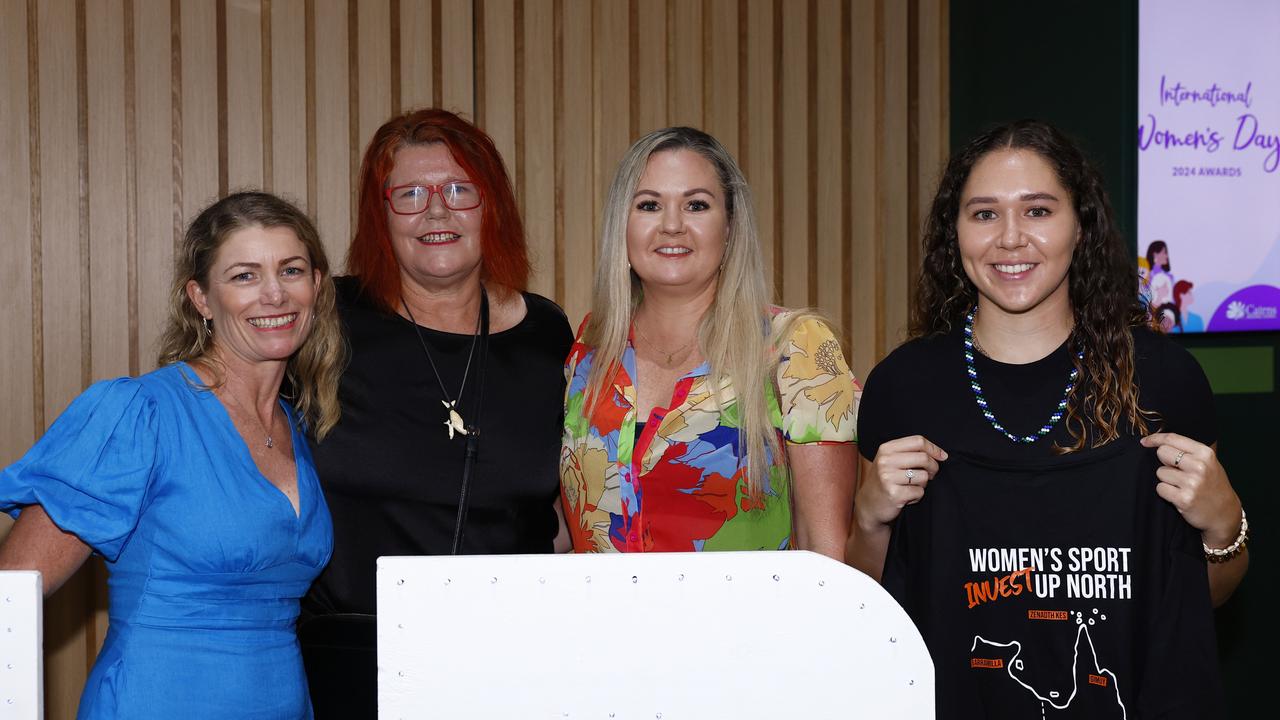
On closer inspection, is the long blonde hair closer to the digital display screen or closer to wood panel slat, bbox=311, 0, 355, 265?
wood panel slat, bbox=311, 0, 355, 265

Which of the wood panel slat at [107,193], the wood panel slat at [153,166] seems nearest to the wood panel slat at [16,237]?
the wood panel slat at [107,193]

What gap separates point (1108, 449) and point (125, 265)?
2941 mm

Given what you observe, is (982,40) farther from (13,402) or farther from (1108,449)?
(13,402)

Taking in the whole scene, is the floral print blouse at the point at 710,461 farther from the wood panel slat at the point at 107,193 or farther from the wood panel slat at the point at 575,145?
the wood panel slat at the point at 107,193

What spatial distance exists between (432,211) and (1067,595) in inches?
61.8

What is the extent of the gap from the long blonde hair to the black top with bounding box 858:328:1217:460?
0.24 m

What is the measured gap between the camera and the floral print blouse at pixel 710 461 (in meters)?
2.17

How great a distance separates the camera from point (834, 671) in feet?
5.04

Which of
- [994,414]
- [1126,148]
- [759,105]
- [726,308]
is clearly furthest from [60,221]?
[1126,148]

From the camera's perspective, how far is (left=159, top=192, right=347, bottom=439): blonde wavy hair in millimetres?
2154

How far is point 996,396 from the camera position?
1905mm

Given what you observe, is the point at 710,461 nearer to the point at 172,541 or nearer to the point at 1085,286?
the point at 1085,286

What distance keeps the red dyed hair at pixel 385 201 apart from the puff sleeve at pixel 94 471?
738 mm

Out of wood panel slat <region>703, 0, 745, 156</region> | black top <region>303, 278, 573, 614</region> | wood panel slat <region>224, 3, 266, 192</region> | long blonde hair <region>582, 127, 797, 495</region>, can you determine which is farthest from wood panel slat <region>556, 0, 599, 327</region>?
long blonde hair <region>582, 127, 797, 495</region>
